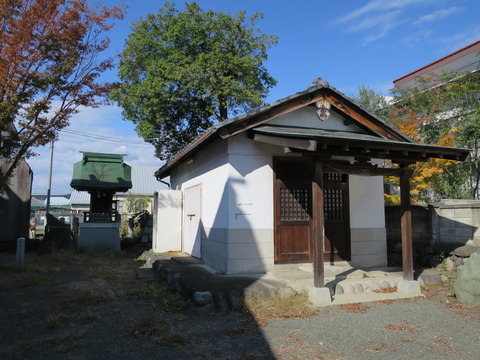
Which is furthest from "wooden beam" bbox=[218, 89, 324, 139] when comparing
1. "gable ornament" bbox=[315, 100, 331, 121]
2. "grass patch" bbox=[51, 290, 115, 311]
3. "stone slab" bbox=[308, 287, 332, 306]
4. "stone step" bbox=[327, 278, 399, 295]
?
"grass patch" bbox=[51, 290, 115, 311]

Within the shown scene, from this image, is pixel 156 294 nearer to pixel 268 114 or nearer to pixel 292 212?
pixel 292 212

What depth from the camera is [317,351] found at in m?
4.27

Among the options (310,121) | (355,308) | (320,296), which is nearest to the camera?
(355,308)

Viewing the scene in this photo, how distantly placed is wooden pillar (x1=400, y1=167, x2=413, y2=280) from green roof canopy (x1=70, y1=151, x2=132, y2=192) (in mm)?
10488

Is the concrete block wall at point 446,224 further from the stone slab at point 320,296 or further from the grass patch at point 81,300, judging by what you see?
the grass patch at point 81,300

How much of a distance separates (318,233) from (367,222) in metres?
3.20

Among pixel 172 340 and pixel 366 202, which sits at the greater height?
pixel 366 202

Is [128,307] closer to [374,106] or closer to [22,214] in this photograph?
[22,214]

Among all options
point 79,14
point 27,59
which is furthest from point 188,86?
point 27,59

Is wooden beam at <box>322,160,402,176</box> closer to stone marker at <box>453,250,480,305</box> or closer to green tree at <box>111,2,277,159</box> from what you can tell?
stone marker at <box>453,250,480,305</box>

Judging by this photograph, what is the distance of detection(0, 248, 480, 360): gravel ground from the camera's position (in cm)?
421

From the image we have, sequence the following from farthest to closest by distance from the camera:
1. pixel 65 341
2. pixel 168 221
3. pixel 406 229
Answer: pixel 168 221, pixel 406 229, pixel 65 341

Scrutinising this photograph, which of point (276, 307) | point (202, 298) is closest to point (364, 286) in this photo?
point (276, 307)

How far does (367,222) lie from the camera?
29.8 ft
